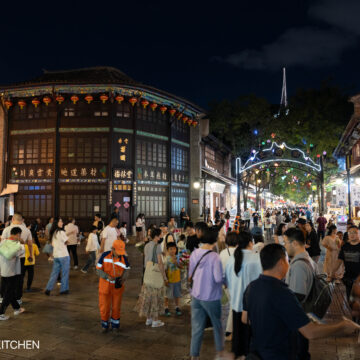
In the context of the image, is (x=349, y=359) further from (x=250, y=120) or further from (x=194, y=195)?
(x=250, y=120)

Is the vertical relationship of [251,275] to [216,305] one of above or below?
above

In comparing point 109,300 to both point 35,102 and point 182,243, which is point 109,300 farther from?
point 35,102

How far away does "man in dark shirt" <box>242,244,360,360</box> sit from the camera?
2.61 meters

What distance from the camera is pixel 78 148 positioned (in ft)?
79.7

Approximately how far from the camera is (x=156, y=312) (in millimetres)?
6363

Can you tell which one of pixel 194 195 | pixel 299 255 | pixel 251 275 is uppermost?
pixel 194 195

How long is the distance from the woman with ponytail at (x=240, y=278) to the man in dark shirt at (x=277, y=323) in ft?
6.64

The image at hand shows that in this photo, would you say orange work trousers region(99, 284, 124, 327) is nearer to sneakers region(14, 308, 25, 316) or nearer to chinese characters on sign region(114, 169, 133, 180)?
sneakers region(14, 308, 25, 316)

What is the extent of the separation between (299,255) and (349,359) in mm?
1878

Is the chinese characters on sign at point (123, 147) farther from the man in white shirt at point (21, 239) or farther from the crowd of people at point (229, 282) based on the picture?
the man in white shirt at point (21, 239)

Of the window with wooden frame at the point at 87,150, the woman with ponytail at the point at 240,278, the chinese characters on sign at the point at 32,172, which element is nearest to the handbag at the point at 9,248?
the woman with ponytail at the point at 240,278

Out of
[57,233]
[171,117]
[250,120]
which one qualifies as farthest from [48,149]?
[250,120]

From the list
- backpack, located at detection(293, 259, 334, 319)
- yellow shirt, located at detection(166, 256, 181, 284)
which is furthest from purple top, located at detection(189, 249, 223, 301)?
yellow shirt, located at detection(166, 256, 181, 284)

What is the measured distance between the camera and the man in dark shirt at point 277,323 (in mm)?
2607
